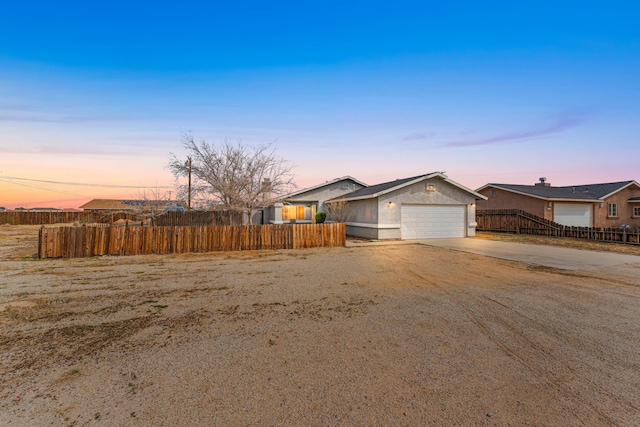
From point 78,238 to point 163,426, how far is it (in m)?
12.2

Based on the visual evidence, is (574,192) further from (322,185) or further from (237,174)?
(237,174)

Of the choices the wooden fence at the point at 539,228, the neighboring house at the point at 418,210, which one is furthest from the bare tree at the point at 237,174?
the wooden fence at the point at 539,228

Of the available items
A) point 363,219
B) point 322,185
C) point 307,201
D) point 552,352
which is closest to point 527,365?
point 552,352

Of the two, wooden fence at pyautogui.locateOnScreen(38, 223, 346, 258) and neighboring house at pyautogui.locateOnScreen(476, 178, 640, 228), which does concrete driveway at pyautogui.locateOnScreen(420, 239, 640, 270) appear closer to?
wooden fence at pyautogui.locateOnScreen(38, 223, 346, 258)

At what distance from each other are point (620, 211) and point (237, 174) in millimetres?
33795

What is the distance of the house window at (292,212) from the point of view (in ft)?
72.2

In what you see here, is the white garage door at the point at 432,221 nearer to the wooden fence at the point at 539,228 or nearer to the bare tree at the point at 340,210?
the bare tree at the point at 340,210

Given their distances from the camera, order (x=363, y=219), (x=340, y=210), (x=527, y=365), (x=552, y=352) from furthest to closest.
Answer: (x=340, y=210) → (x=363, y=219) → (x=552, y=352) → (x=527, y=365)

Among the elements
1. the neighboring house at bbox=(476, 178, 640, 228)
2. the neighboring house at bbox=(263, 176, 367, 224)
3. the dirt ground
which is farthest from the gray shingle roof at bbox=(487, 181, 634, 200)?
the dirt ground

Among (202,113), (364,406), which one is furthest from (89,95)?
(364,406)

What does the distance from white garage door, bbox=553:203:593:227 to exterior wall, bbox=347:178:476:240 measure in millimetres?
9985

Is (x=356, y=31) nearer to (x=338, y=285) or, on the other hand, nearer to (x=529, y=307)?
(x=338, y=285)

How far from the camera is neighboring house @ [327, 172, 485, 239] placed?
56.0 feet

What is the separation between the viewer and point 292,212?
72.9 ft
